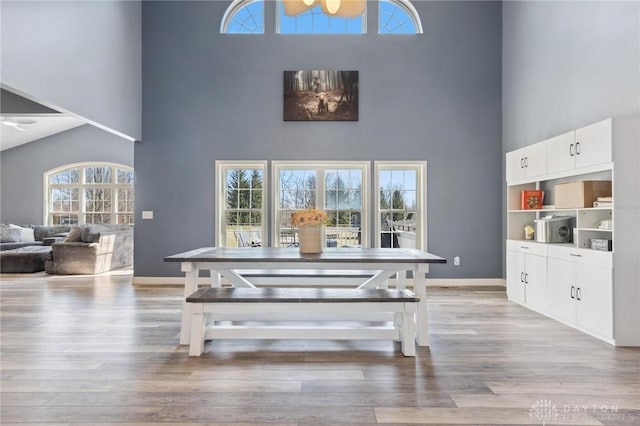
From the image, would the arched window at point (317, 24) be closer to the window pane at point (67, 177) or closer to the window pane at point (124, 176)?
the window pane at point (124, 176)

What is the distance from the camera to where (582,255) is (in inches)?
147

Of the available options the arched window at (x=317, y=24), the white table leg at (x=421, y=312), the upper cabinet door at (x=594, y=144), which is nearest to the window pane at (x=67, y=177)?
the arched window at (x=317, y=24)

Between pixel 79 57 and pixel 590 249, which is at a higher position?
pixel 79 57

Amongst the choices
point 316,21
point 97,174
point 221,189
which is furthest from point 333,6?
point 97,174

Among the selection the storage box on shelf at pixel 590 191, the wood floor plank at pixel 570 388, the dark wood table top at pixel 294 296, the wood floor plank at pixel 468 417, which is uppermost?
the storage box on shelf at pixel 590 191

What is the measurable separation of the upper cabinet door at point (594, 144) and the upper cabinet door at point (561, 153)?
0.30ft

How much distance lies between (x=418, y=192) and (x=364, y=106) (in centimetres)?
157

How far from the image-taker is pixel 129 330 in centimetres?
375

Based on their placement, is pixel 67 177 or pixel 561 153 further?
pixel 67 177

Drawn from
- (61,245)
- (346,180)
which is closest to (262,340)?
(346,180)

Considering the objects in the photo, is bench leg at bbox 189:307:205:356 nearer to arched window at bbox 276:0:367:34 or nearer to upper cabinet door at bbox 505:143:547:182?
upper cabinet door at bbox 505:143:547:182

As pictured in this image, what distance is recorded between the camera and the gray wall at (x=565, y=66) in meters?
3.68

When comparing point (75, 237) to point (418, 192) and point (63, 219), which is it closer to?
point (63, 219)

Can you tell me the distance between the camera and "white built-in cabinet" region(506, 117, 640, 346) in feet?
10.9
